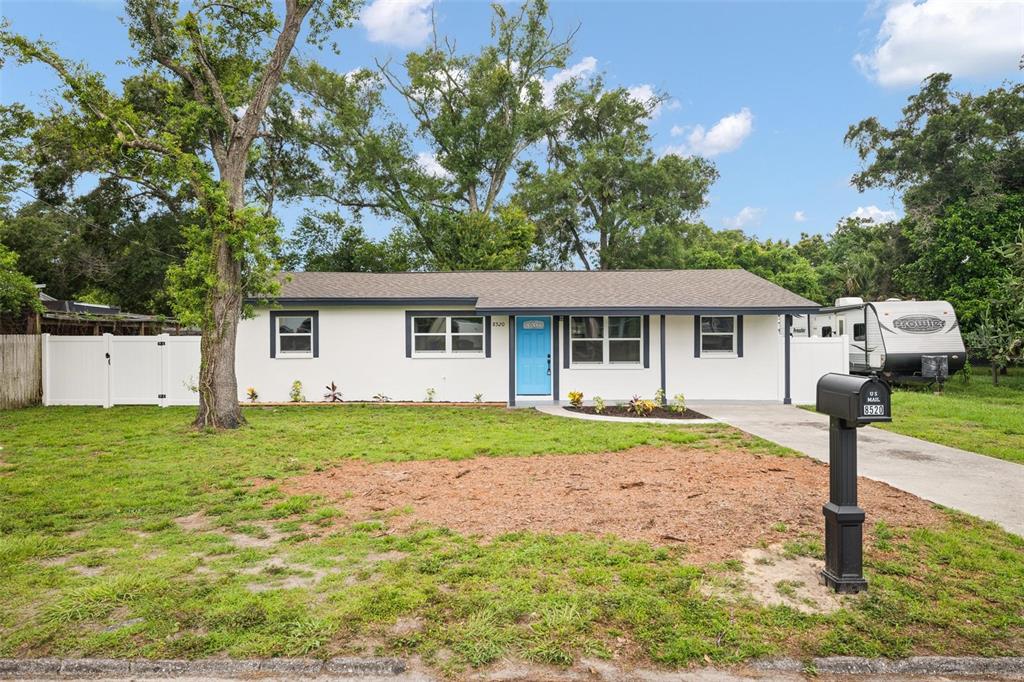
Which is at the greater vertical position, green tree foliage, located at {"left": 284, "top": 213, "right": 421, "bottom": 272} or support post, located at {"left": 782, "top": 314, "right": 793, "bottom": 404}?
green tree foliage, located at {"left": 284, "top": 213, "right": 421, "bottom": 272}

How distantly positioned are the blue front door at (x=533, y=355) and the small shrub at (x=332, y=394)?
4682 mm

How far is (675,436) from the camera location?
9.39 m

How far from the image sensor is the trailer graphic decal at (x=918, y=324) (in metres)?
15.8

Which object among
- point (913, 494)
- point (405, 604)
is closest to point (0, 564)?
point (405, 604)

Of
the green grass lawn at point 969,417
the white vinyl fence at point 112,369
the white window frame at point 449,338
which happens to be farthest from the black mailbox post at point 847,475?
the white vinyl fence at point 112,369

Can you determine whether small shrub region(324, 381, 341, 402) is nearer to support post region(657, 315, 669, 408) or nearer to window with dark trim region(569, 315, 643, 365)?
window with dark trim region(569, 315, 643, 365)

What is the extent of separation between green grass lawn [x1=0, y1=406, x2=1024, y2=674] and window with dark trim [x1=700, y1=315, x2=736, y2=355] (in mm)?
9274

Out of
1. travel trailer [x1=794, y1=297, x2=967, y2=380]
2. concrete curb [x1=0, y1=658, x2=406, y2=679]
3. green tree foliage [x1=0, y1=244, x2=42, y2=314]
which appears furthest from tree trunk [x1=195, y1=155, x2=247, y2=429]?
travel trailer [x1=794, y1=297, x2=967, y2=380]

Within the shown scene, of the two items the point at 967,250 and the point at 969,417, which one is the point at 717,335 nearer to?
the point at 969,417

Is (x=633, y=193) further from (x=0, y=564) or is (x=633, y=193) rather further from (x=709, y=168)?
(x=0, y=564)

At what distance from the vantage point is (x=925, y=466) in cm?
733

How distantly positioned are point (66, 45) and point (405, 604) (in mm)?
13485

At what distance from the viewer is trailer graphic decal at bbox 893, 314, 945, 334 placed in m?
15.8

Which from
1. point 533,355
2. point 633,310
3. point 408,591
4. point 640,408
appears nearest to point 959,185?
point 633,310
